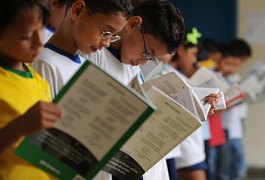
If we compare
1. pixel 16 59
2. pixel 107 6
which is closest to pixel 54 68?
pixel 107 6

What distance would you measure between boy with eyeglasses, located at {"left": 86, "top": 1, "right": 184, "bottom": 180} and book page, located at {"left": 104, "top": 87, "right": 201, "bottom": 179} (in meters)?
0.40

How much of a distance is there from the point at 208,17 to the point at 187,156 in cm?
303

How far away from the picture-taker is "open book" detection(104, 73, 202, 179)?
1632 mm

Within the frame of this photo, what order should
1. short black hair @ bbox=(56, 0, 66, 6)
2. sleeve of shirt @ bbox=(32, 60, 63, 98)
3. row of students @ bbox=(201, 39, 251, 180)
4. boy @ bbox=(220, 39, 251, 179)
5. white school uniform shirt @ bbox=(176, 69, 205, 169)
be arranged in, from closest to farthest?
sleeve of shirt @ bbox=(32, 60, 63, 98), short black hair @ bbox=(56, 0, 66, 6), white school uniform shirt @ bbox=(176, 69, 205, 169), row of students @ bbox=(201, 39, 251, 180), boy @ bbox=(220, 39, 251, 179)

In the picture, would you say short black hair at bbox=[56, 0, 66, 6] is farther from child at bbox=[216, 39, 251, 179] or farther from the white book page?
child at bbox=[216, 39, 251, 179]

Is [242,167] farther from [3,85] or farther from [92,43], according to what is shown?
[3,85]

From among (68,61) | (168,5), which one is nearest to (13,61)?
(68,61)

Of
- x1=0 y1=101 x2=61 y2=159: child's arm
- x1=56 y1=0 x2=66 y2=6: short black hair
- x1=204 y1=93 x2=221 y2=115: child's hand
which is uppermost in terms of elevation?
x1=0 y1=101 x2=61 y2=159: child's arm

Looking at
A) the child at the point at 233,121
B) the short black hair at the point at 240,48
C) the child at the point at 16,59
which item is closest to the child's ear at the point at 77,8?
Answer: the child at the point at 16,59

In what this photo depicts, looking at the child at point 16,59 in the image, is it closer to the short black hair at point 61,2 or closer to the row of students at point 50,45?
the row of students at point 50,45

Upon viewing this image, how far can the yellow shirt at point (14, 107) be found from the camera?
1420 mm

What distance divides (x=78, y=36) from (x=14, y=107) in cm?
47

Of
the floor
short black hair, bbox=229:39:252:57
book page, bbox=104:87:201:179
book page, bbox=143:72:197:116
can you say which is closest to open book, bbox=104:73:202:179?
book page, bbox=104:87:201:179

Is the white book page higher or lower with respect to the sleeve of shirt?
lower
